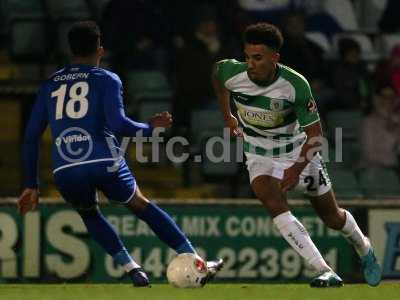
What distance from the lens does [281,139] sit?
944cm

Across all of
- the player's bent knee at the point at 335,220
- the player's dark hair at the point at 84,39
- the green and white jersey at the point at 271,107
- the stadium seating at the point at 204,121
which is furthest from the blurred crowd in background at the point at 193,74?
the player's dark hair at the point at 84,39

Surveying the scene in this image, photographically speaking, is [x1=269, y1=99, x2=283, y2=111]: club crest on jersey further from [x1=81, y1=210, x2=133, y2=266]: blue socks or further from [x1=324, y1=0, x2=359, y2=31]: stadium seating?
[x1=324, y1=0, x2=359, y2=31]: stadium seating

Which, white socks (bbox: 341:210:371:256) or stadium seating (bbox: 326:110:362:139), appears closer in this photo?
white socks (bbox: 341:210:371:256)

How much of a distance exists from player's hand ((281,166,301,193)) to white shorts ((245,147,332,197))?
14.0 inches

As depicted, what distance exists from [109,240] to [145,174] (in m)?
4.04

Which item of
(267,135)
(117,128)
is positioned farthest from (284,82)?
(117,128)

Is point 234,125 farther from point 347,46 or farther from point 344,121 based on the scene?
point 347,46

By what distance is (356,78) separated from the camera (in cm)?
1381

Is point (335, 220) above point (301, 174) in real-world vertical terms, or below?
below

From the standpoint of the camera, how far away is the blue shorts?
8.91 meters

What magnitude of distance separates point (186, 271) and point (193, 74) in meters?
4.50

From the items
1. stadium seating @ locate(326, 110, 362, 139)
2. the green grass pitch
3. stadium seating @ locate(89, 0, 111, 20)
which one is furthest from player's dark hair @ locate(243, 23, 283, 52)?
stadium seating @ locate(89, 0, 111, 20)

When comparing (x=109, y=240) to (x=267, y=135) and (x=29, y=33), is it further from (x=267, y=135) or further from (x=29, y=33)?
(x=29, y=33)

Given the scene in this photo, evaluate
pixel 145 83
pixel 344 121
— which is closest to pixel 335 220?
pixel 344 121
